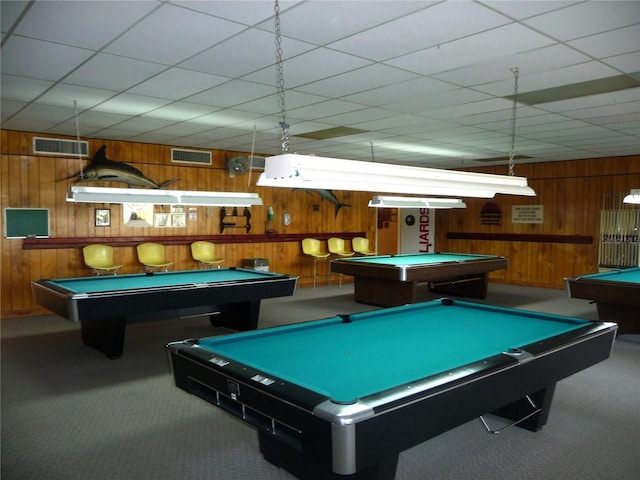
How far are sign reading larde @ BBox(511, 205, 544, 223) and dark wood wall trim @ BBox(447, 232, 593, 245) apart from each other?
29 cm

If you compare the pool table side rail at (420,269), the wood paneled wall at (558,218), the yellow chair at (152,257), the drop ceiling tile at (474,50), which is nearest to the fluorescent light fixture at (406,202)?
the pool table side rail at (420,269)

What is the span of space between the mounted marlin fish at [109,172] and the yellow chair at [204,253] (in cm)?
130

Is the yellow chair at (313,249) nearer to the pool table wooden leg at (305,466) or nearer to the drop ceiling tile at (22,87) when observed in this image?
the drop ceiling tile at (22,87)

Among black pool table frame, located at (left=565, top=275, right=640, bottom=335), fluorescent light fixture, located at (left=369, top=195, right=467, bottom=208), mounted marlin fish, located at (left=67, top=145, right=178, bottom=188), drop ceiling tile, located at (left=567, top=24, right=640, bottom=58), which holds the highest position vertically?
drop ceiling tile, located at (left=567, top=24, right=640, bottom=58)

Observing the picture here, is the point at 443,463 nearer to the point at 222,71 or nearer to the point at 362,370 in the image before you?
the point at 362,370

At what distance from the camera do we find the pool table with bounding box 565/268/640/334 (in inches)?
198

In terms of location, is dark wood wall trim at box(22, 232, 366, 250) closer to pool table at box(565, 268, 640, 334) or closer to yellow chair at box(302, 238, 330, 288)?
yellow chair at box(302, 238, 330, 288)

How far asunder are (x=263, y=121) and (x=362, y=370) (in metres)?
4.05

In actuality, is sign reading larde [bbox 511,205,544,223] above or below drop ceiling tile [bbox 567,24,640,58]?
below

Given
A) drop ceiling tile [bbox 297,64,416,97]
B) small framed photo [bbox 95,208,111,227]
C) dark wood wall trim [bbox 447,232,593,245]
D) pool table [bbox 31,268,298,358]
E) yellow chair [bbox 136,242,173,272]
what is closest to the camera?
drop ceiling tile [bbox 297,64,416,97]

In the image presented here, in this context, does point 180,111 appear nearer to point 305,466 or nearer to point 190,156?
point 190,156

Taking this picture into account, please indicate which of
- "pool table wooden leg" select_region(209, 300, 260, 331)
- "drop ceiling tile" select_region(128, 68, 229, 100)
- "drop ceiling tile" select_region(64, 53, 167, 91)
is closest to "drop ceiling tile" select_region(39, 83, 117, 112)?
"drop ceiling tile" select_region(64, 53, 167, 91)

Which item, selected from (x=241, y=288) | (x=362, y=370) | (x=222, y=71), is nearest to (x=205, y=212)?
(x=241, y=288)

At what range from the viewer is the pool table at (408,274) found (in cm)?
656
